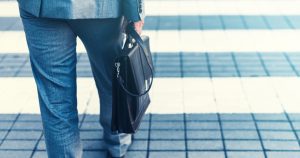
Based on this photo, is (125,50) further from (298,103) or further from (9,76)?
(9,76)

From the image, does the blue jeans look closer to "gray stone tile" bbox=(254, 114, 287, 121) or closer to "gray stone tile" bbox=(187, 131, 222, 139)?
"gray stone tile" bbox=(187, 131, 222, 139)

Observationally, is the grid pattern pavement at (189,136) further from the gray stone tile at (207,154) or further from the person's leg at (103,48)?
the person's leg at (103,48)

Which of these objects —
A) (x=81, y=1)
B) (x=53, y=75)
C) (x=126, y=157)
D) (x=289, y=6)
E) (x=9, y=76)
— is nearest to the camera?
(x=81, y=1)

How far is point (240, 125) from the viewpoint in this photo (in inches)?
132

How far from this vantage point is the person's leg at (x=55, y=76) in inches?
89.5

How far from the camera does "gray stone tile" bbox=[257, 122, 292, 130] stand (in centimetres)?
332

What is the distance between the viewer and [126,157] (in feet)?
9.94

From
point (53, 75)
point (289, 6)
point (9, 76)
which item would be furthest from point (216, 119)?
point (289, 6)

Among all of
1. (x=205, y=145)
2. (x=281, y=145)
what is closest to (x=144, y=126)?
(x=205, y=145)

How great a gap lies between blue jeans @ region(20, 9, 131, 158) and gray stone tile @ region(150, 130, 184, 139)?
0.74 meters

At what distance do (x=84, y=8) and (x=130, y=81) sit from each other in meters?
0.45

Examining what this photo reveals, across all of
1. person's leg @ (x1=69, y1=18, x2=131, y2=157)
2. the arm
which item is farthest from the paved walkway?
the arm

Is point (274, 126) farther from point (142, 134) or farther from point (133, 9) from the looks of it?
point (133, 9)

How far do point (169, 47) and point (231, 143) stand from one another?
183cm
